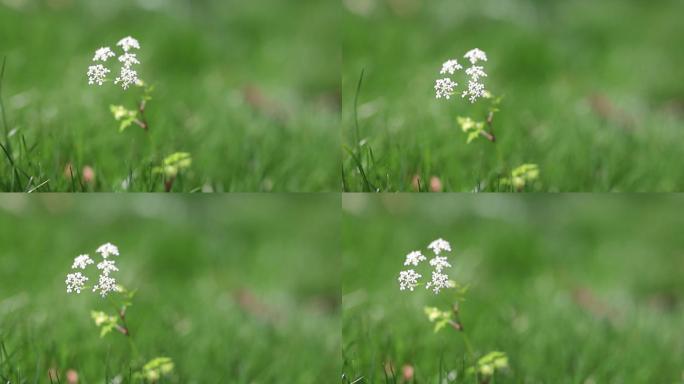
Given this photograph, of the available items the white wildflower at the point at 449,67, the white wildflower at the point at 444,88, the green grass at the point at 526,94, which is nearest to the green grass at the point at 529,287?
the green grass at the point at 526,94

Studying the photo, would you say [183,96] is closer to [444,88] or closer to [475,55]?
[444,88]

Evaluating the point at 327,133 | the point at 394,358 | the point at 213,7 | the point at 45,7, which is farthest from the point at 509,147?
the point at 45,7

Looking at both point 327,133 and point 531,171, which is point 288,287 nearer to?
point 327,133

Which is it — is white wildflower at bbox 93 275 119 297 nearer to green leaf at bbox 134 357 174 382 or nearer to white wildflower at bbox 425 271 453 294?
green leaf at bbox 134 357 174 382

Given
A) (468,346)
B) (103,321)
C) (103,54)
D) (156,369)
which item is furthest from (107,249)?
(468,346)

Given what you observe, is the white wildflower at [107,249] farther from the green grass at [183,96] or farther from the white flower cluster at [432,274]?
the white flower cluster at [432,274]

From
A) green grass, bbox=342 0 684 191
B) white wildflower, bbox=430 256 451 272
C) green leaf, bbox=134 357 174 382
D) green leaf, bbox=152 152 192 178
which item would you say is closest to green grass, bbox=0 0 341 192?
green leaf, bbox=152 152 192 178

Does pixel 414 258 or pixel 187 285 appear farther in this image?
pixel 187 285
